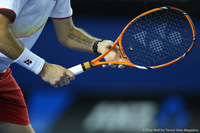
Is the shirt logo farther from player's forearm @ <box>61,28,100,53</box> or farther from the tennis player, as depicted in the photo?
player's forearm @ <box>61,28,100,53</box>

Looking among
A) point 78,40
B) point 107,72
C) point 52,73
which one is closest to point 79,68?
point 52,73

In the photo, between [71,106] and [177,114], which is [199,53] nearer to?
[177,114]

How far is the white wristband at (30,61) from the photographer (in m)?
2.38

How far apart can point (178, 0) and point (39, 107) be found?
2634mm

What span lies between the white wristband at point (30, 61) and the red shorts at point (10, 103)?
24.6 inches

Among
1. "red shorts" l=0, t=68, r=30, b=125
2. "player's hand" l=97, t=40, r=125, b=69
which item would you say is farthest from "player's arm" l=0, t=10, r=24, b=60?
"player's hand" l=97, t=40, r=125, b=69

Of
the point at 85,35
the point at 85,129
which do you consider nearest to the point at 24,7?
the point at 85,35

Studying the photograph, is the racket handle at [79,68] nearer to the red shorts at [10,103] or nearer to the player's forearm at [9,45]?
Result: the player's forearm at [9,45]

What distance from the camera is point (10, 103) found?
9.89ft

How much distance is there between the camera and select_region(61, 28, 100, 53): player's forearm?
3.13m

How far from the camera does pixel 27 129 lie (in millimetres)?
3016

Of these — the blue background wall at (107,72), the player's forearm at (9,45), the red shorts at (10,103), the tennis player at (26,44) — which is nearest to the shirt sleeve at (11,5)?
the tennis player at (26,44)

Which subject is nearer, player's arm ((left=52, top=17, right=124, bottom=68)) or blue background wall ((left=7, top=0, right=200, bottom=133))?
player's arm ((left=52, top=17, right=124, bottom=68))

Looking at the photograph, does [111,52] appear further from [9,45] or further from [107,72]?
[107,72]
